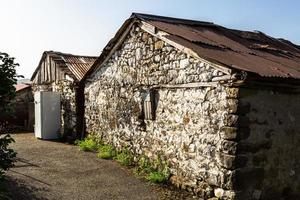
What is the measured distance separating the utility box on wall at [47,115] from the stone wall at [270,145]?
27.5ft

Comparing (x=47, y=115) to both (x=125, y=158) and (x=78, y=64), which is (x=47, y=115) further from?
(x=125, y=158)

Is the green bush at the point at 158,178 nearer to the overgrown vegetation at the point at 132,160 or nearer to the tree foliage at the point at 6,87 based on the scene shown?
the overgrown vegetation at the point at 132,160

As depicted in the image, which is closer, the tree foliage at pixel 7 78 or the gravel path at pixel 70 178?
the tree foliage at pixel 7 78

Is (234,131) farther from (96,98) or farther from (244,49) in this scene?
(96,98)

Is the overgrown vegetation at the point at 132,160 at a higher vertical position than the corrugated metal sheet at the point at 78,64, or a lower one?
lower

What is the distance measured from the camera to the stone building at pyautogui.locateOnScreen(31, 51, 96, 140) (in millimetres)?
12656

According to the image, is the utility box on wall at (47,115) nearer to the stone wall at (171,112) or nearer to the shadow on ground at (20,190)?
the stone wall at (171,112)

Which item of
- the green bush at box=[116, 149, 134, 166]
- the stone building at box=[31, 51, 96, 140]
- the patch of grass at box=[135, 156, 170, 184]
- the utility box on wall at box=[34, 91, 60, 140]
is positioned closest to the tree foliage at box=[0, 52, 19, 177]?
the patch of grass at box=[135, 156, 170, 184]

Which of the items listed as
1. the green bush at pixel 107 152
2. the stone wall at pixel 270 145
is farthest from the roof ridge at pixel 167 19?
the stone wall at pixel 270 145

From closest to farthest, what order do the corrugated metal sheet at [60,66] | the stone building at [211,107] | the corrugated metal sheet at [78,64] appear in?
the stone building at [211,107] < the corrugated metal sheet at [78,64] < the corrugated metal sheet at [60,66]

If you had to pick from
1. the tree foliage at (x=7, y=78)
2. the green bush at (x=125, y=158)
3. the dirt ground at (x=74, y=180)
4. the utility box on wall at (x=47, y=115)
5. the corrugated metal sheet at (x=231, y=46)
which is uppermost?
the corrugated metal sheet at (x=231, y=46)

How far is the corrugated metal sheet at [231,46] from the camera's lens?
6874 millimetres

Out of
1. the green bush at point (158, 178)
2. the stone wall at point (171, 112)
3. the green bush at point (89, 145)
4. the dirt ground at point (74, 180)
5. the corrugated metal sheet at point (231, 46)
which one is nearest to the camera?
the stone wall at point (171, 112)

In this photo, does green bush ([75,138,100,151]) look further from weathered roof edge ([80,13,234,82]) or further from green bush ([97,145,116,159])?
weathered roof edge ([80,13,234,82])
